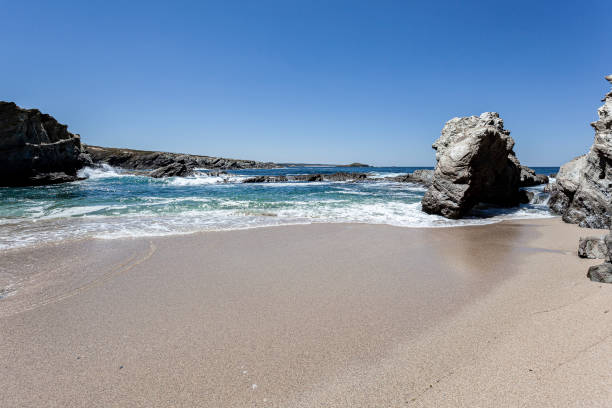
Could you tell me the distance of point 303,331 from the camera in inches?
123

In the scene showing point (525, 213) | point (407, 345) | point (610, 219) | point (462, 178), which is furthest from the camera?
point (525, 213)

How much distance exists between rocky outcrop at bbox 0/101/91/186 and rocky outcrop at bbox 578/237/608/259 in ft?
135

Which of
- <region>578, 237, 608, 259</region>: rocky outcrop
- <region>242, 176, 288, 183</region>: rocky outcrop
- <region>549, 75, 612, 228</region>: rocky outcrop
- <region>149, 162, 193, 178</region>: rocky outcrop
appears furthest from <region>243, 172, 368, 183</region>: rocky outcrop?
<region>578, 237, 608, 259</region>: rocky outcrop

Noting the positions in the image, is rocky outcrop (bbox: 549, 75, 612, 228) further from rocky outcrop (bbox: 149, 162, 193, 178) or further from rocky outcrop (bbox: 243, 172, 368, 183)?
rocky outcrop (bbox: 149, 162, 193, 178)

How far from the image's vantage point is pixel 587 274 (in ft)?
14.3

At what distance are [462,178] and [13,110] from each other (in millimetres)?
38910

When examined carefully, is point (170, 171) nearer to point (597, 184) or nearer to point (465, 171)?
point (465, 171)

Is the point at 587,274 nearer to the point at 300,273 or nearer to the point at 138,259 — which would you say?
the point at 300,273

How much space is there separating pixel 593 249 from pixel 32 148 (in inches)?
1674

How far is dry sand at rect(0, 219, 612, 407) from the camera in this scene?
2.21 meters

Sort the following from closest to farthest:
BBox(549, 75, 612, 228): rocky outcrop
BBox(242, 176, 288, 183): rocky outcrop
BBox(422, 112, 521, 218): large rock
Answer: BBox(549, 75, 612, 228): rocky outcrop → BBox(422, 112, 521, 218): large rock → BBox(242, 176, 288, 183): rocky outcrop

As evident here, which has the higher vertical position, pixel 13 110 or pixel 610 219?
pixel 13 110

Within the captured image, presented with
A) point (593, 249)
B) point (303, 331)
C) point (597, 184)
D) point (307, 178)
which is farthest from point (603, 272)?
point (307, 178)

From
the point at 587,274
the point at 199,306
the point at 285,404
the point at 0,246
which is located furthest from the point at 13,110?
the point at 587,274
